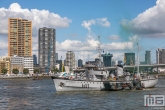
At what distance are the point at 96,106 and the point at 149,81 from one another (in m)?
37.5

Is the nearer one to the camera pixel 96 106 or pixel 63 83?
pixel 96 106

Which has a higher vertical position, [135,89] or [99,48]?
[99,48]

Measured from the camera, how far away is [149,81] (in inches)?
3423

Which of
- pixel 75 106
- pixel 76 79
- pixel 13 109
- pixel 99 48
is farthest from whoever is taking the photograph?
pixel 99 48

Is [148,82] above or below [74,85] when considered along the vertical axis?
above

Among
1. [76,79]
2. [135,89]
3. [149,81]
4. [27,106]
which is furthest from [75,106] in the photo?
[149,81]

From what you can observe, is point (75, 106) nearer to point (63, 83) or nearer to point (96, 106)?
point (96, 106)

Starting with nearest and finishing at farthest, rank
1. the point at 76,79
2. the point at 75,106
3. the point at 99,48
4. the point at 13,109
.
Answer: the point at 13,109, the point at 75,106, the point at 76,79, the point at 99,48

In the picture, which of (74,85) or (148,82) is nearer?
(74,85)

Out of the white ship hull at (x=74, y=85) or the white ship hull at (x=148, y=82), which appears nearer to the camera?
the white ship hull at (x=74, y=85)

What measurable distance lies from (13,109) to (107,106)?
44.6ft

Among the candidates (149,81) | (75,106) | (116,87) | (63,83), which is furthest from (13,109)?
(149,81)

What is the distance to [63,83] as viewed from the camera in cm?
7581

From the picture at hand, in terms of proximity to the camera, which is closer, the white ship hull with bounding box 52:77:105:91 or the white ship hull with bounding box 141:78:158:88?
the white ship hull with bounding box 52:77:105:91
